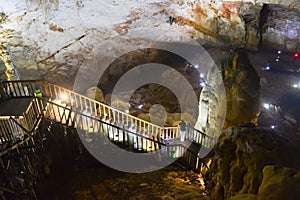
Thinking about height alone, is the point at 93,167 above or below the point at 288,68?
below

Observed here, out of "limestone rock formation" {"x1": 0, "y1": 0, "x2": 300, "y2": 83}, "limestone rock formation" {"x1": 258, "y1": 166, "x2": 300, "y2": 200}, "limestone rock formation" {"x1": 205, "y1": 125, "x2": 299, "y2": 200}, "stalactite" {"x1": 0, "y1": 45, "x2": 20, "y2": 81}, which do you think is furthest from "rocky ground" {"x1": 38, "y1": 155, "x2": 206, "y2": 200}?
"stalactite" {"x1": 0, "y1": 45, "x2": 20, "y2": 81}

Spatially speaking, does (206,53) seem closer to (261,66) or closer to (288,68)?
(261,66)

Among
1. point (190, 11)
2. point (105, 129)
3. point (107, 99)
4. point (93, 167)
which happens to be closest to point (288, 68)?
point (190, 11)

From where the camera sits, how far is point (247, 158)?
379cm

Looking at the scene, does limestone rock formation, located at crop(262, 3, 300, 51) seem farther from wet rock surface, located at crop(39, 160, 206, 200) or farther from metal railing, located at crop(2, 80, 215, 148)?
wet rock surface, located at crop(39, 160, 206, 200)

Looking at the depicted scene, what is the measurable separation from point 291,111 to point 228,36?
280 inches

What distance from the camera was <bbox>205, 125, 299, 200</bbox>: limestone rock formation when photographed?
3516 millimetres

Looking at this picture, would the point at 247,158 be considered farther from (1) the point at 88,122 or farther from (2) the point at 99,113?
(2) the point at 99,113

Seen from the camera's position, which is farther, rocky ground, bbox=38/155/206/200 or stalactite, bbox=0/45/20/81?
stalactite, bbox=0/45/20/81

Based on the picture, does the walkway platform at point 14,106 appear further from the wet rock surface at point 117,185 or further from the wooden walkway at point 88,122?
the wet rock surface at point 117,185

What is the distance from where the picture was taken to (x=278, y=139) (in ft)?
12.4

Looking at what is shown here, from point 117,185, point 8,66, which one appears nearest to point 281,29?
point 117,185

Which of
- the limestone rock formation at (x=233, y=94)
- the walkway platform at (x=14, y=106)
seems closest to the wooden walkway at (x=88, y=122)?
the walkway platform at (x=14, y=106)

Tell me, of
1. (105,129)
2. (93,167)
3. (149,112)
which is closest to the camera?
(93,167)
